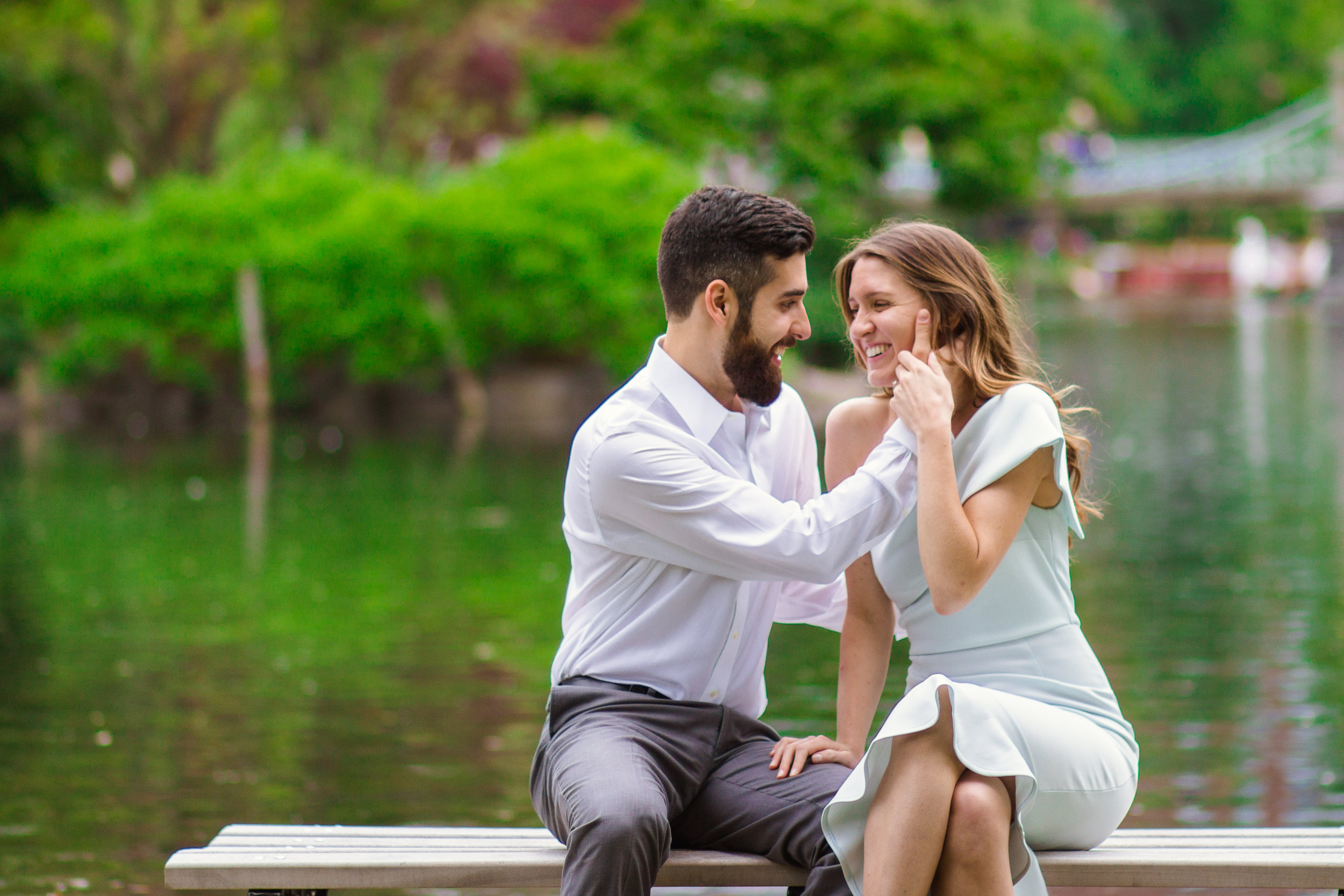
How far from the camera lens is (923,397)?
279 centimetres

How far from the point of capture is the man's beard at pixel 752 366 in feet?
9.90

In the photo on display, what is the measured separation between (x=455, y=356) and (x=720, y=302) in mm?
22393

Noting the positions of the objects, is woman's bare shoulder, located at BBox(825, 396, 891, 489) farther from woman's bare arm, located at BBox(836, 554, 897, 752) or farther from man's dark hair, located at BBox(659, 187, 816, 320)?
man's dark hair, located at BBox(659, 187, 816, 320)

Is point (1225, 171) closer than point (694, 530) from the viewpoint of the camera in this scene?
No

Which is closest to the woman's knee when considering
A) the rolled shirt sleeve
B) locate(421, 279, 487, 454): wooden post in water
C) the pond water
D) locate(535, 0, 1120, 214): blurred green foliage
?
the rolled shirt sleeve

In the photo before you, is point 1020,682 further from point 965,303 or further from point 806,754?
point 965,303

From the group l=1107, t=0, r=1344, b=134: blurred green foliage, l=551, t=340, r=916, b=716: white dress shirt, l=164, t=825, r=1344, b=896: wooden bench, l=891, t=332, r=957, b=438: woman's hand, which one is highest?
l=1107, t=0, r=1344, b=134: blurred green foliage

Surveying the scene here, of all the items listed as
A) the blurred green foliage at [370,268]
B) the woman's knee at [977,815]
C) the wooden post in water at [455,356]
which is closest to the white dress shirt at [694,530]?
the woman's knee at [977,815]

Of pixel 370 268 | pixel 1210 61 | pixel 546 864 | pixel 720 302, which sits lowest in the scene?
pixel 546 864

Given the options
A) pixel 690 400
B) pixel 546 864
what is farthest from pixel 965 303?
pixel 546 864

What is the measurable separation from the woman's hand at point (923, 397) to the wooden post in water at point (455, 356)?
21.7m

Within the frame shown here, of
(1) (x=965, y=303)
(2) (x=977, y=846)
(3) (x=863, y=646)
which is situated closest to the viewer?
(2) (x=977, y=846)

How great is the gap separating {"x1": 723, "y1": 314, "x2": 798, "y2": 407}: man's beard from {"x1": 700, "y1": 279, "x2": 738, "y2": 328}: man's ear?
23 millimetres

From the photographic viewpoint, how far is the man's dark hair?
2.95 m
